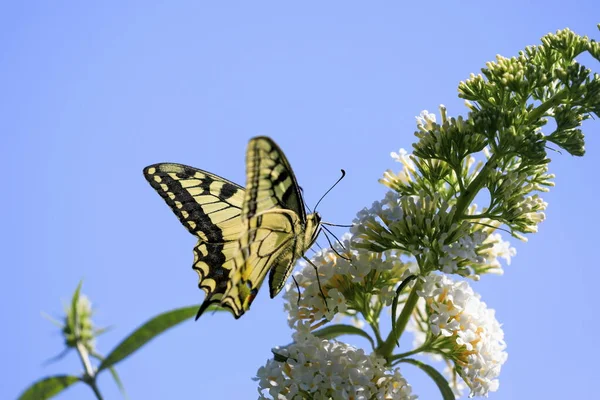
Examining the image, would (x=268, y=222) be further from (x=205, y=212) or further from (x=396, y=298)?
(x=396, y=298)

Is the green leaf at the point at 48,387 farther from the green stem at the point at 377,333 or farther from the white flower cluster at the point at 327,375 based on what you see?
the green stem at the point at 377,333

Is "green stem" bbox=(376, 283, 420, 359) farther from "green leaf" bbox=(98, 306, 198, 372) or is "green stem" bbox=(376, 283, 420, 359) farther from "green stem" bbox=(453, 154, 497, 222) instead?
"green leaf" bbox=(98, 306, 198, 372)

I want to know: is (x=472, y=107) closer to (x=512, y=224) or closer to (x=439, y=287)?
(x=512, y=224)

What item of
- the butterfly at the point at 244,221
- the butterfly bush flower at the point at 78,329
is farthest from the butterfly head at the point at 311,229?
the butterfly bush flower at the point at 78,329

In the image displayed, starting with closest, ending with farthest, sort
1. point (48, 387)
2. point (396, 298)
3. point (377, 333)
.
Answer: point (396, 298)
point (48, 387)
point (377, 333)

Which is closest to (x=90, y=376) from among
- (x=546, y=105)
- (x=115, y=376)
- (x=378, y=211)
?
(x=115, y=376)
